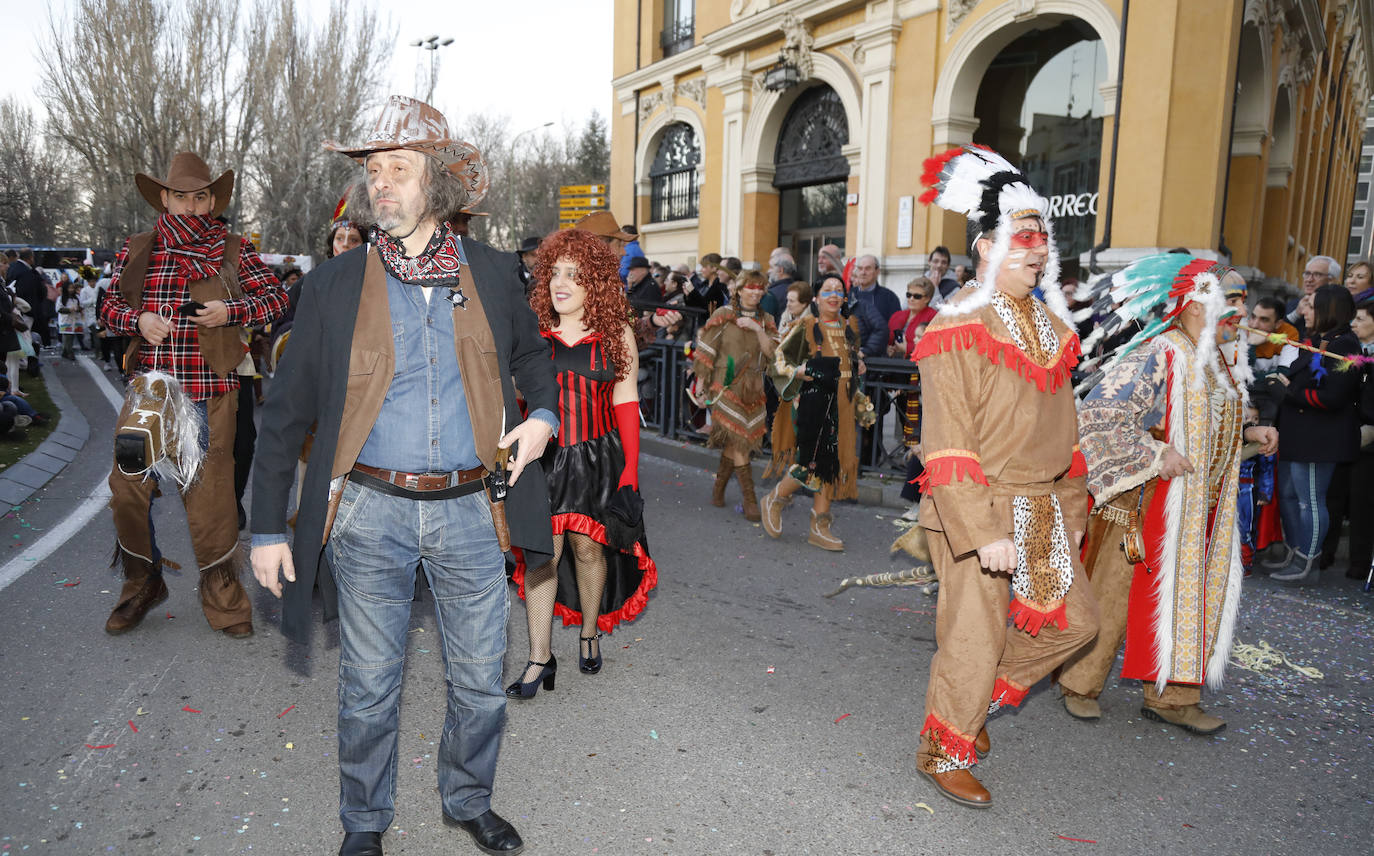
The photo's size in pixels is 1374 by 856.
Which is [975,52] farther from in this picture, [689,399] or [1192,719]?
[1192,719]

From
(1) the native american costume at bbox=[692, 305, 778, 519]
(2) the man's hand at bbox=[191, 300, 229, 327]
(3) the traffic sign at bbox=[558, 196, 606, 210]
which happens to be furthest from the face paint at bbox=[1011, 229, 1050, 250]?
(3) the traffic sign at bbox=[558, 196, 606, 210]

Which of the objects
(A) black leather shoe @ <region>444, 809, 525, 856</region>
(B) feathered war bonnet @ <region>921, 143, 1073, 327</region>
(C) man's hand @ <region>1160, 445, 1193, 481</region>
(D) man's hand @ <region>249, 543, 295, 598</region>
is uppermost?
(B) feathered war bonnet @ <region>921, 143, 1073, 327</region>

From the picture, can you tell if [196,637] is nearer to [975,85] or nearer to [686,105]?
[975,85]

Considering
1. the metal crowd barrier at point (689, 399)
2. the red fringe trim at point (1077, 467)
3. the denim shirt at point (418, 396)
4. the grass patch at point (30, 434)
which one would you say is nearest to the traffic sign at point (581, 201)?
the metal crowd barrier at point (689, 399)

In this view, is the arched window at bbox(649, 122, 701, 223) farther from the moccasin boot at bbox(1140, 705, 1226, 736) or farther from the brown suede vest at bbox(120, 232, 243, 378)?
the moccasin boot at bbox(1140, 705, 1226, 736)

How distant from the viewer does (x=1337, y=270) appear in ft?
28.4

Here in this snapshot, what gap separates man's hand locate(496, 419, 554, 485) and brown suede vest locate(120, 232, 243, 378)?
2.80 meters

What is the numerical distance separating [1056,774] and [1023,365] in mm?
1573

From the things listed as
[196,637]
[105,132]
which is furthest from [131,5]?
[196,637]

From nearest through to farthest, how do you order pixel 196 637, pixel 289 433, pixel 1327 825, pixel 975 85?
1. pixel 289 433
2. pixel 1327 825
3. pixel 196 637
4. pixel 975 85

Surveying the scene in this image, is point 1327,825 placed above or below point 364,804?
below

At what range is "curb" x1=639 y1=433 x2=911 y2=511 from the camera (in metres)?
8.23

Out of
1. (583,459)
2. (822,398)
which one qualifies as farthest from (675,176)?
(583,459)

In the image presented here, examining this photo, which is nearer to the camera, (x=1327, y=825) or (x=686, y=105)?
(x=1327, y=825)
